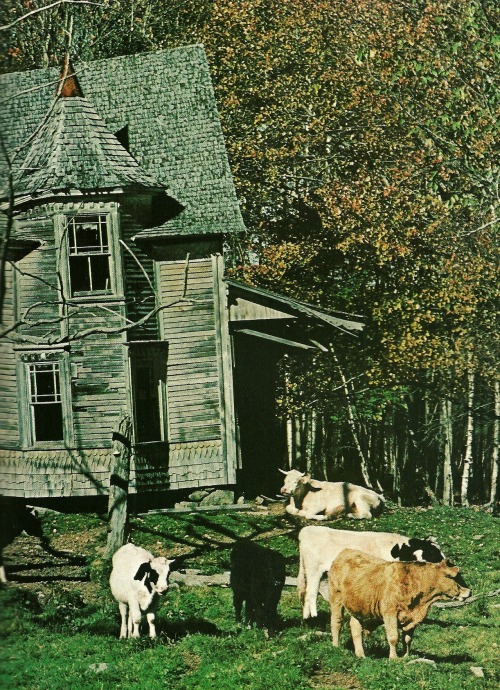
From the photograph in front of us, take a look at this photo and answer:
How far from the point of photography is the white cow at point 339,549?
6957 mm

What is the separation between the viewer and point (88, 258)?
7078mm

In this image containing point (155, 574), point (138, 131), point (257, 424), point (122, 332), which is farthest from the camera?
point (138, 131)

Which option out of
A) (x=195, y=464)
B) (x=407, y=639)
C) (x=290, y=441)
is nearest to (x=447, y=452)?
(x=290, y=441)

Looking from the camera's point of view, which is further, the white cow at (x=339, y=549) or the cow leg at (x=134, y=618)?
the white cow at (x=339, y=549)

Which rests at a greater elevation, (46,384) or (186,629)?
(46,384)

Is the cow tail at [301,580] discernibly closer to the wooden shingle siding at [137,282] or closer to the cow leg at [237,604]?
the cow leg at [237,604]

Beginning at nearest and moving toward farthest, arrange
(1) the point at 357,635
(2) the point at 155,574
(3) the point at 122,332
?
(2) the point at 155,574
(1) the point at 357,635
(3) the point at 122,332

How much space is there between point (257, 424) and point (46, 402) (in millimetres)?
1710

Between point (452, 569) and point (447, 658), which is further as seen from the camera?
point (452, 569)

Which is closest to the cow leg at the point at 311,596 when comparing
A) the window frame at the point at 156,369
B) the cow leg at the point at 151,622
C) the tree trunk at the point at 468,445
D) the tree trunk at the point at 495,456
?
the cow leg at the point at 151,622

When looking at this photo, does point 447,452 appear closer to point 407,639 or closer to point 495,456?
point 495,456

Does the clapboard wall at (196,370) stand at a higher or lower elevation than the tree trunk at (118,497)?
higher

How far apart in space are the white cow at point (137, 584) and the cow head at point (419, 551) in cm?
187

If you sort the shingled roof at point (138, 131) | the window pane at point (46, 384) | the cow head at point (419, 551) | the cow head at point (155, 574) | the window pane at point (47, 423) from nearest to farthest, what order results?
the cow head at point (155, 574) < the window pane at point (46, 384) < the window pane at point (47, 423) < the cow head at point (419, 551) < the shingled roof at point (138, 131)
